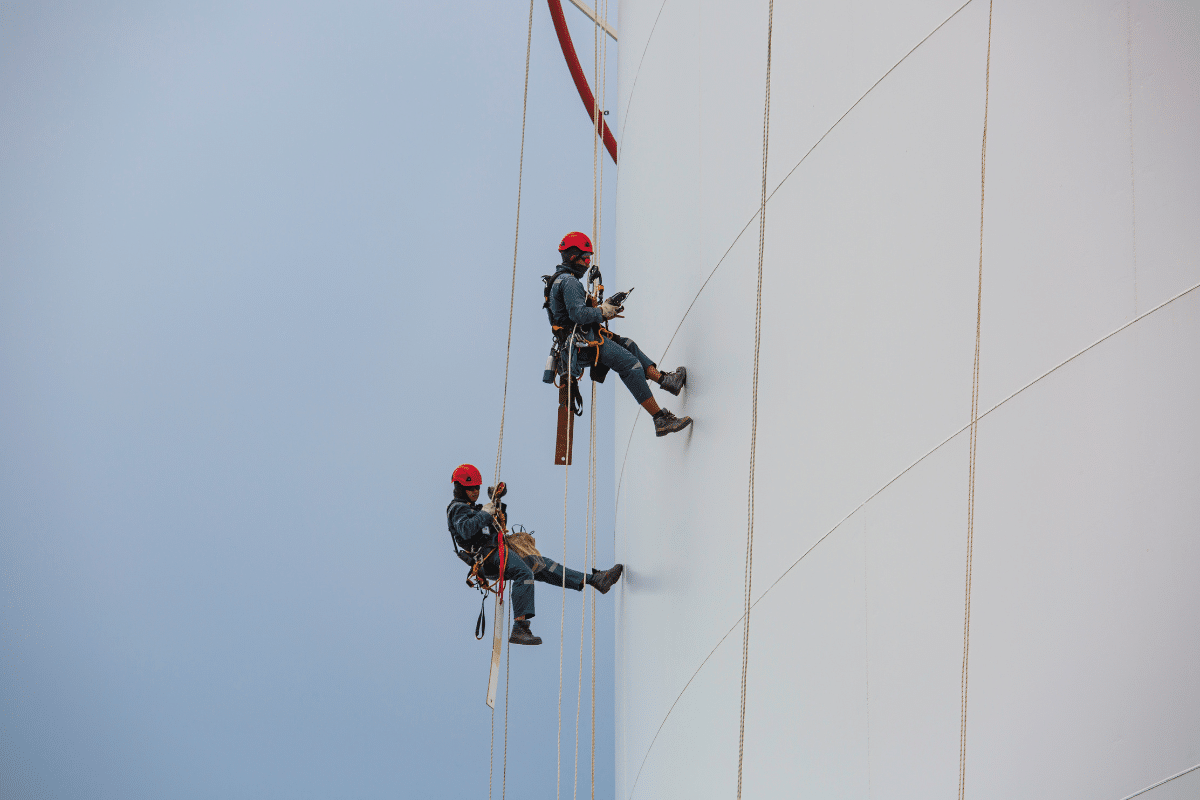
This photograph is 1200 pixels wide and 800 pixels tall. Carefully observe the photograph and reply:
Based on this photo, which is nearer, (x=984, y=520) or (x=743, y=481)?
(x=984, y=520)

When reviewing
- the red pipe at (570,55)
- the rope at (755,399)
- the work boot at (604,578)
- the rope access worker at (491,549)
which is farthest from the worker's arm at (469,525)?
the red pipe at (570,55)

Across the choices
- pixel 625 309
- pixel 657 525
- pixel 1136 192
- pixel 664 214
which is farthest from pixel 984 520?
pixel 625 309

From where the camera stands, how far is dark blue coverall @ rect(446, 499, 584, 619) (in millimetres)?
7094

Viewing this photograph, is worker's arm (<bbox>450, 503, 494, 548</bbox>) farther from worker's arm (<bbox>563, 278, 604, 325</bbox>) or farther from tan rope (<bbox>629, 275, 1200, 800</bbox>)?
tan rope (<bbox>629, 275, 1200, 800</bbox>)

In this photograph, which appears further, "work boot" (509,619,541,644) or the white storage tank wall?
"work boot" (509,619,541,644)

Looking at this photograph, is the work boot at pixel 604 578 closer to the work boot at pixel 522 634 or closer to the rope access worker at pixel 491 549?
the rope access worker at pixel 491 549

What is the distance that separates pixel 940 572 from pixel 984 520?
0.27m

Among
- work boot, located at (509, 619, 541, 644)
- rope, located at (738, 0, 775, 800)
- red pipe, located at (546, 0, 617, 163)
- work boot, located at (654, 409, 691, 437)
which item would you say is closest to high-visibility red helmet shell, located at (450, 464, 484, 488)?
work boot, located at (509, 619, 541, 644)

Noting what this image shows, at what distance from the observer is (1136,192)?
2902mm

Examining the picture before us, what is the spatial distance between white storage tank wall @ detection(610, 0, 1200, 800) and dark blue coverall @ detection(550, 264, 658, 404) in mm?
667

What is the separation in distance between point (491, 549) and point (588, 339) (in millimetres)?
1895

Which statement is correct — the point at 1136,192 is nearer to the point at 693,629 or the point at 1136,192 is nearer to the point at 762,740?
the point at 762,740

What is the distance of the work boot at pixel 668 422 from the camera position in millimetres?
5898

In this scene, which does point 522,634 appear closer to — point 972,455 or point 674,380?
point 674,380
